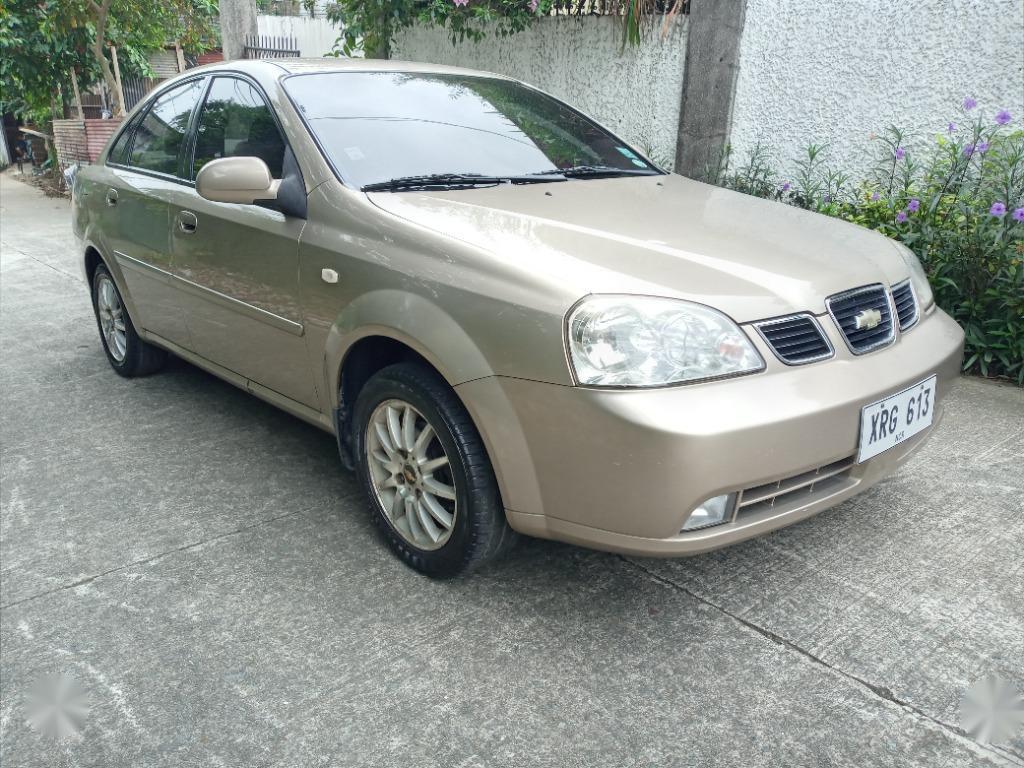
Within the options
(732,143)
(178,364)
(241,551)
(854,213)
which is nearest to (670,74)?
(732,143)

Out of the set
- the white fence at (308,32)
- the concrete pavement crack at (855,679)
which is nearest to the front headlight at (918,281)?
the concrete pavement crack at (855,679)

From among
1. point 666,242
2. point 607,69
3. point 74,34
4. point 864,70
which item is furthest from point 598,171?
point 74,34

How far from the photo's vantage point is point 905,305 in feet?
8.62

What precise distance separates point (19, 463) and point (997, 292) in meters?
4.54

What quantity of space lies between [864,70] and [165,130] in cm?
389

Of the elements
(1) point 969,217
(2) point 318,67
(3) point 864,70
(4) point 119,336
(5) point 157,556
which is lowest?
Answer: (5) point 157,556

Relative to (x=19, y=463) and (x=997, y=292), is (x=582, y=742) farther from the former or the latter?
(x=997, y=292)

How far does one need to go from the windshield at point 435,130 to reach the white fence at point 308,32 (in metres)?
9.11

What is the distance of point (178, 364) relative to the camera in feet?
15.7

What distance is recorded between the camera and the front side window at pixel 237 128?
121 inches

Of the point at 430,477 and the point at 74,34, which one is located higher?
the point at 74,34

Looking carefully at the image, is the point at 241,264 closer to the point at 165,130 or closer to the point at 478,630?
the point at 165,130

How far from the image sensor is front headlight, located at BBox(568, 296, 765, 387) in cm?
204

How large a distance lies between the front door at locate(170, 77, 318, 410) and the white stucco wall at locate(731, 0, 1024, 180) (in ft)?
11.6
